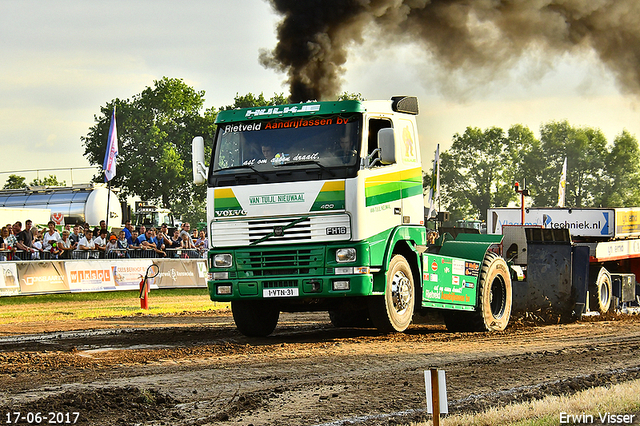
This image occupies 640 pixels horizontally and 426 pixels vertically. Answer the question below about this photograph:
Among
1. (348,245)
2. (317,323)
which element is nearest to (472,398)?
(348,245)

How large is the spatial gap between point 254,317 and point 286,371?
3905 mm

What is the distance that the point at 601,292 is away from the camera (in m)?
16.8

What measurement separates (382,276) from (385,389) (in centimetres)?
358

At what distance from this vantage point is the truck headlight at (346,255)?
35.6ft

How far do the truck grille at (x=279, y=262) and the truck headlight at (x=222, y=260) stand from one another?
151 mm

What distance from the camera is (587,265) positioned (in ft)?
51.0

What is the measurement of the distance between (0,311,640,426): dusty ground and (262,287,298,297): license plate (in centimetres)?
74

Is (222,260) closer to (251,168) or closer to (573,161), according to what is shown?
(251,168)

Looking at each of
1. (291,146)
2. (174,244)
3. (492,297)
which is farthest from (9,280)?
(492,297)

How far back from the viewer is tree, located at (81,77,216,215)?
224 ft

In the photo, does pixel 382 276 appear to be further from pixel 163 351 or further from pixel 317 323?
pixel 317 323

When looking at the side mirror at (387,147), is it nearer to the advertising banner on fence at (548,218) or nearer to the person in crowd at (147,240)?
the person in crowd at (147,240)

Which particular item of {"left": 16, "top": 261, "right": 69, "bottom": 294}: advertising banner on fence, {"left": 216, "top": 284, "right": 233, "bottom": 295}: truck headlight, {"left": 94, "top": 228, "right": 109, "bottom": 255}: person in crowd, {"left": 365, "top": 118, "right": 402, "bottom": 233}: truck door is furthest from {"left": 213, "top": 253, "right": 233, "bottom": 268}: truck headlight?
{"left": 94, "top": 228, "right": 109, "bottom": 255}: person in crowd

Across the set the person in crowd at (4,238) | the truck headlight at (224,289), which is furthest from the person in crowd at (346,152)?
the person in crowd at (4,238)
